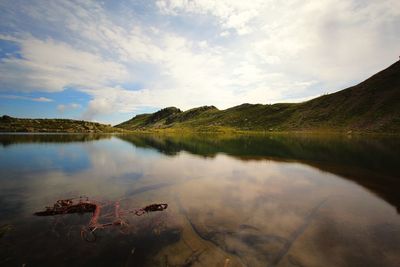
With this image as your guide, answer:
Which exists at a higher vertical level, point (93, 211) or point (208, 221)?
point (93, 211)

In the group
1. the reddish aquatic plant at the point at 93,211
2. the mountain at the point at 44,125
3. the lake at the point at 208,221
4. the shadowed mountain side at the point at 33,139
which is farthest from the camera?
the mountain at the point at 44,125

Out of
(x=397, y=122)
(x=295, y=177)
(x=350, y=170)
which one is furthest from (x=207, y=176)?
(x=397, y=122)

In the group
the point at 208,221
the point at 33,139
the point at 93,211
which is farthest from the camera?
the point at 33,139

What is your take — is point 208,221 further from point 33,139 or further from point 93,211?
point 33,139

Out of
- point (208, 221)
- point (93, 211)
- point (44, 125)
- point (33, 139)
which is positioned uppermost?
point (44, 125)

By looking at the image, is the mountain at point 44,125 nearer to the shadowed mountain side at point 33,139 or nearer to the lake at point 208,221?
the shadowed mountain side at point 33,139

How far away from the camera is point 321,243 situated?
13.9 meters

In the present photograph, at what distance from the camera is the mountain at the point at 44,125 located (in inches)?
6265

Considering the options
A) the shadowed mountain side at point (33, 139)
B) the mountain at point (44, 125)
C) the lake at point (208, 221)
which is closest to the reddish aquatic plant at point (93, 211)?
the lake at point (208, 221)

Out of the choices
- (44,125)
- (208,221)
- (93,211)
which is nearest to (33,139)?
(93,211)

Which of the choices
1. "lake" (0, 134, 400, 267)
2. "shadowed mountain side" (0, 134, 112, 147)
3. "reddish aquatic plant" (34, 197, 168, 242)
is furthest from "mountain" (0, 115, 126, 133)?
"reddish aquatic plant" (34, 197, 168, 242)

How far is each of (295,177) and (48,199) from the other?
31334mm

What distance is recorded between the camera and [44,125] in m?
174

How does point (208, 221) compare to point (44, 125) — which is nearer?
point (208, 221)
